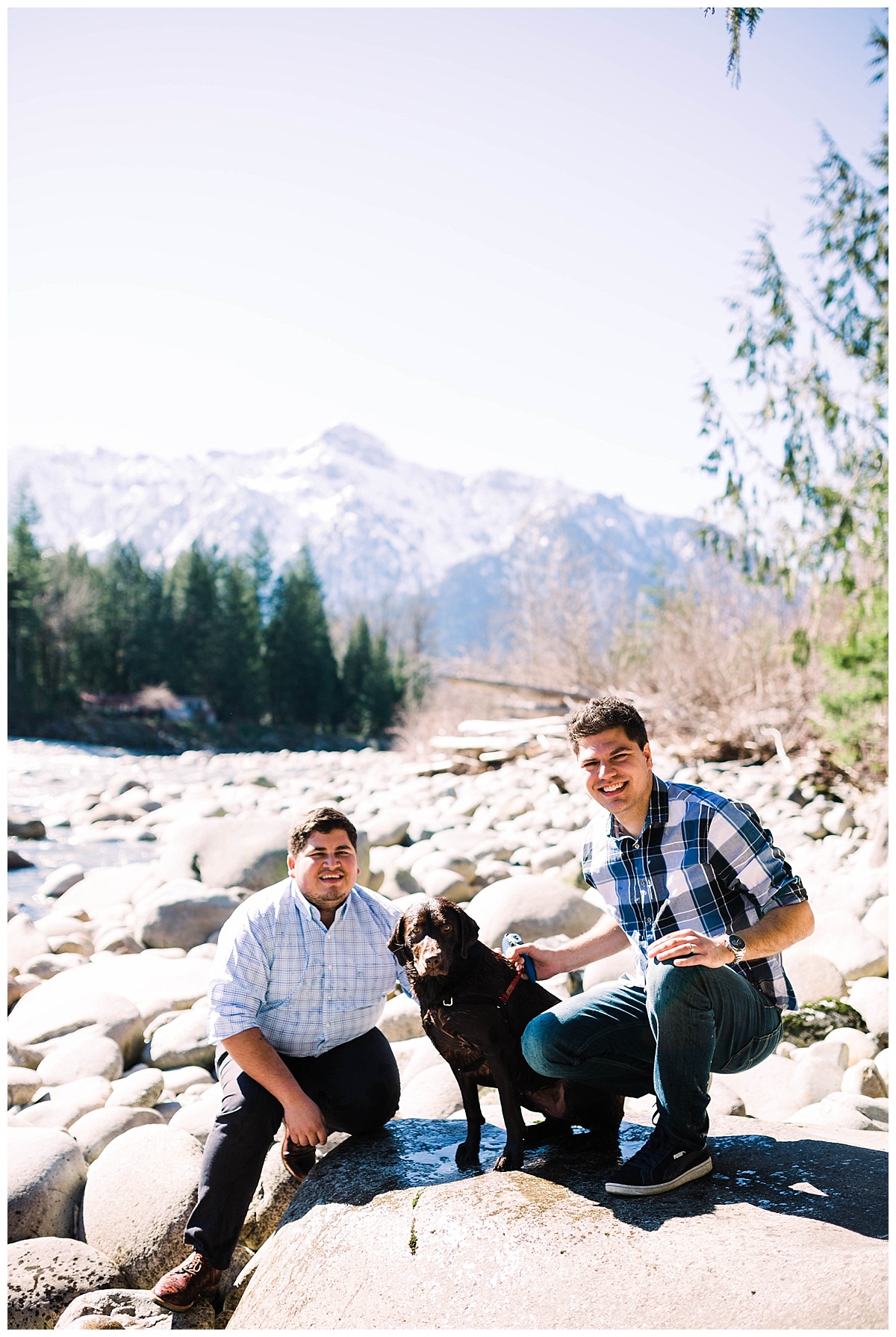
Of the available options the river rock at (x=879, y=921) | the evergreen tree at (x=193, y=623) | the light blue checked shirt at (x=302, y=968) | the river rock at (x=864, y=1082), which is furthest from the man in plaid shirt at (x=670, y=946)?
the evergreen tree at (x=193, y=623)

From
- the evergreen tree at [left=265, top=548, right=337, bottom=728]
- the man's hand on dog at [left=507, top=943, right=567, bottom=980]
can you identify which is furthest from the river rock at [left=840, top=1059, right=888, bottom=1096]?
the evergreen tree at [left=265, top=548, right=337, bottom=728]

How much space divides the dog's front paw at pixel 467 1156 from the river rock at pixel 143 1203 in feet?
3.86

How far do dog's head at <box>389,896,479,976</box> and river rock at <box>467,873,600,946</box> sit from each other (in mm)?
3418

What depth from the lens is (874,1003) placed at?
5324 millimetres

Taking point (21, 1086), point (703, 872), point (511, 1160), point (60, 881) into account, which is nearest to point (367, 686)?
point (60, 881)

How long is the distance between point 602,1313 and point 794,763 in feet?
36.9

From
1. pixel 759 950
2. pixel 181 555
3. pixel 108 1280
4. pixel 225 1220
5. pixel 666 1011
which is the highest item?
pixel 181 555

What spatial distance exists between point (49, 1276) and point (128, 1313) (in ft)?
1.15

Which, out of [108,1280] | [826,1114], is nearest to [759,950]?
[826,1114]

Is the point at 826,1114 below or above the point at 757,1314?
below

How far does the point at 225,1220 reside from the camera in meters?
2.98

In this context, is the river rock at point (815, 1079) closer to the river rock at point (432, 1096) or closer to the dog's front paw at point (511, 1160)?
the river rock at point (432, 1096)

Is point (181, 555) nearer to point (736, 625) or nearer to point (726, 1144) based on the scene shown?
point (736, 625)

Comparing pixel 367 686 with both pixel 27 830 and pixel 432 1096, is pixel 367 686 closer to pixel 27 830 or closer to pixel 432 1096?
pixel 27 830
